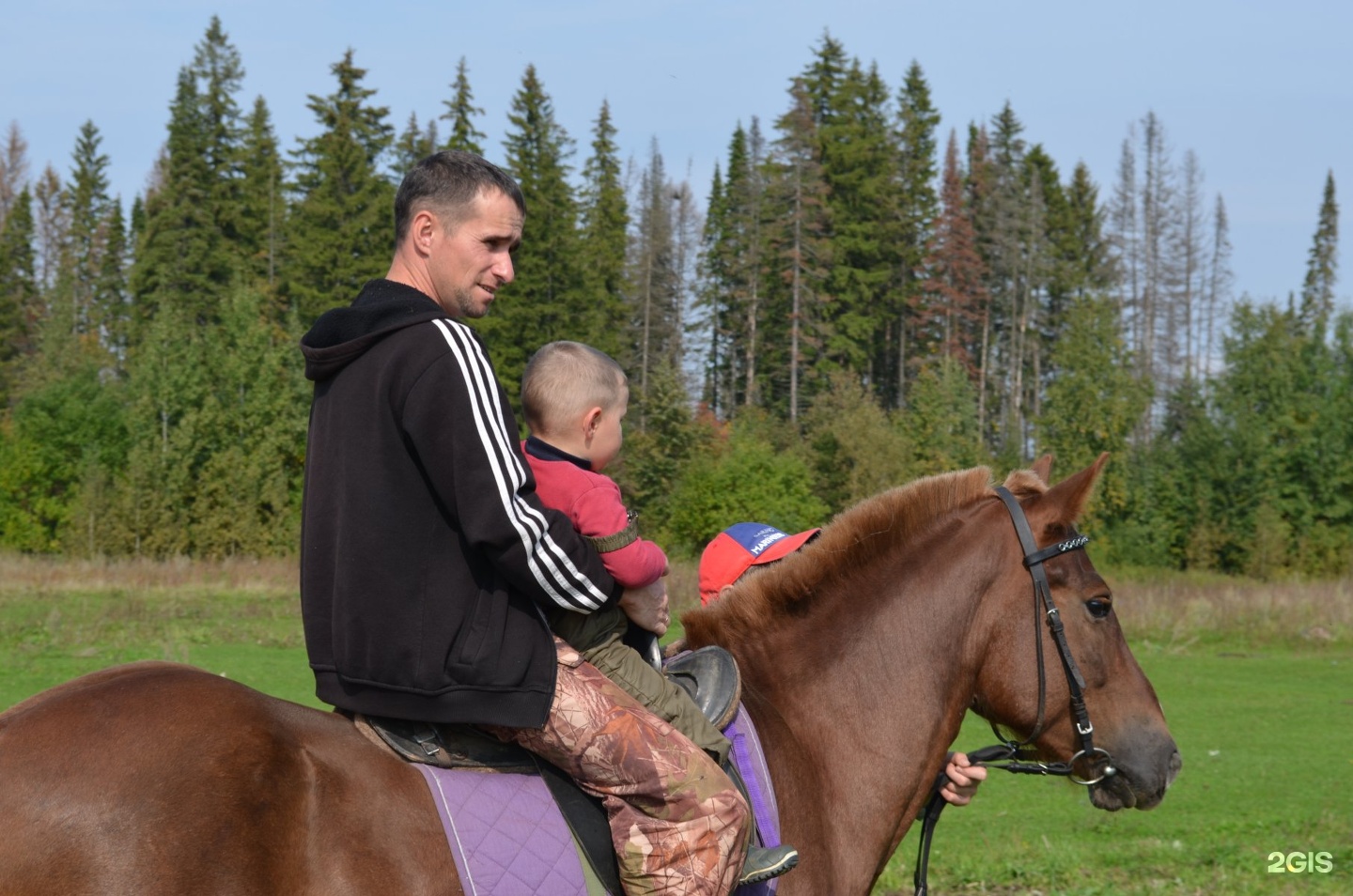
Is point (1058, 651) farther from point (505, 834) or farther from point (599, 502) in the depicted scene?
point (505, 834)

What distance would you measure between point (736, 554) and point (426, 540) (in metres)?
3.38

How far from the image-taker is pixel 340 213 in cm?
5369

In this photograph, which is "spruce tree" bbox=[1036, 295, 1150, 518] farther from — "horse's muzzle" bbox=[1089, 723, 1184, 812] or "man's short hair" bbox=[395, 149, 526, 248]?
"man's short hair" bbox=[395, 149, 526, 248]

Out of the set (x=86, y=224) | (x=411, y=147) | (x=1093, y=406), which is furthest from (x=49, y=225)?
(x=1093, y=406)

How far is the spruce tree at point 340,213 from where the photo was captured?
53562 mm

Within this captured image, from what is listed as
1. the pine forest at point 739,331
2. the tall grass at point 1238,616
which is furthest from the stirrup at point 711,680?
the pine forest at point 739,331

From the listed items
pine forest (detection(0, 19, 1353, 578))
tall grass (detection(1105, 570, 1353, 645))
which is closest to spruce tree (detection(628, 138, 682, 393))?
pine forest (detection(0, 19, 1353, 578))

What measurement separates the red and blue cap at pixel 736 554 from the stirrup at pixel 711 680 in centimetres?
226

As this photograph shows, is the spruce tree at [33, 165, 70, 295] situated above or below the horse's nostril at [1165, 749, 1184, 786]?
above

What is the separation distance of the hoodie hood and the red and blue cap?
10.2ft

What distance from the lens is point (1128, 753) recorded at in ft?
12.9

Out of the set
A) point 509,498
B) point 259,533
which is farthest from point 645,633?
point 259,533

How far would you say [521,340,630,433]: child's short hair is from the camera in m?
3.30

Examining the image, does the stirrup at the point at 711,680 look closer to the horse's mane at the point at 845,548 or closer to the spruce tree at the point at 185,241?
the horse's mane at the point at 845,548
